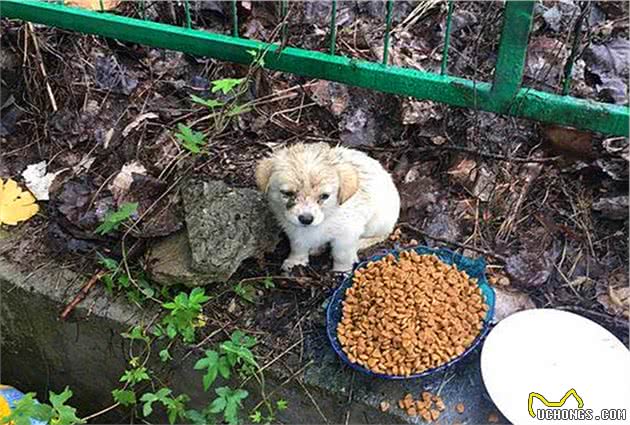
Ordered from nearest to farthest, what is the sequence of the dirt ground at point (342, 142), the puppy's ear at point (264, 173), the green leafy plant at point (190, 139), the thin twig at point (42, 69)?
the puppy's ear at point (264, 173), the dirt ground at point (342, 142), the green leafy plant at point (190, 139), the thin twig at point (42, 69)

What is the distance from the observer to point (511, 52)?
2299 mm

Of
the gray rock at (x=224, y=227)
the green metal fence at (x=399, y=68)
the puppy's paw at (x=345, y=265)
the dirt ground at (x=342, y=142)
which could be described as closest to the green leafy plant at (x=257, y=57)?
the green metal fence at (x=399, y=68)

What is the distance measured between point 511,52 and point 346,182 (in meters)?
0.68

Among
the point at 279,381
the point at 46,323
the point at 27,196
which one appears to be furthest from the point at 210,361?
the point at 27,196

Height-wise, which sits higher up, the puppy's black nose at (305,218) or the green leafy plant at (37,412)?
the puppy's black nose at (305,218)

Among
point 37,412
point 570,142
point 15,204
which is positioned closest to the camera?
point 37,412

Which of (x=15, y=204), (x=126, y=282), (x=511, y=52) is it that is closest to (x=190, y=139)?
(x=126, y=282)

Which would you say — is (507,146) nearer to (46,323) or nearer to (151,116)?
(151,116)

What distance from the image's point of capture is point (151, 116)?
309 cm

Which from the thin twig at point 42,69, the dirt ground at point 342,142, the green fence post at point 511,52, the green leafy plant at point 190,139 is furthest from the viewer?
the thin twig at point 42,69

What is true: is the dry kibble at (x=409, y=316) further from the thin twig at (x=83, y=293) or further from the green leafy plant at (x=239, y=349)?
the thin twig at (x=83, y=293)

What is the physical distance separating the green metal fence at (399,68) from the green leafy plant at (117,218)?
2.17 feet

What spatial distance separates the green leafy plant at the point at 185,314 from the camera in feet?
8.09

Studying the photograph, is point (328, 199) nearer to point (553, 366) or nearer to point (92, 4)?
point (553, 366)
